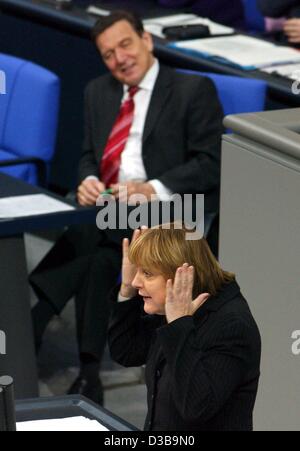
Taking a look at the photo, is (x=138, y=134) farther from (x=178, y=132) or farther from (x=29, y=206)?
(x=29, y=206)

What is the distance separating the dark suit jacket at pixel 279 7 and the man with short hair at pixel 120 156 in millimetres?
1336

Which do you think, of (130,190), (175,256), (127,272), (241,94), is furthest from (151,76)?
(175,256)

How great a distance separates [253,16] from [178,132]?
2125 millimetres

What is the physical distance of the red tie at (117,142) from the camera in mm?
4471

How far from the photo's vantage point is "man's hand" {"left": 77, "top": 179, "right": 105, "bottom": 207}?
4160 millimetres

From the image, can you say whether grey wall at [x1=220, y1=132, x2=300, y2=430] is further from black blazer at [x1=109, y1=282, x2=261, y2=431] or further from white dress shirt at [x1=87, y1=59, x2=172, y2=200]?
white dress shirt at [x1=87, y1=59, x2=172, y2=200]

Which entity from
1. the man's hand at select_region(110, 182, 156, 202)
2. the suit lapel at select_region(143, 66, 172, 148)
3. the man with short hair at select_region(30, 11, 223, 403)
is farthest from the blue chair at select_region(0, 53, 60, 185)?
the man's hand at select_region(110, 182, 156, 202)

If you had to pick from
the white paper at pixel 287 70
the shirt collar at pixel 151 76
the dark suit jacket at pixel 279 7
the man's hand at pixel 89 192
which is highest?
the dark suit jacket at pixel 279 7

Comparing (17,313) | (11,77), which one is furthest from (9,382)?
(11,77)

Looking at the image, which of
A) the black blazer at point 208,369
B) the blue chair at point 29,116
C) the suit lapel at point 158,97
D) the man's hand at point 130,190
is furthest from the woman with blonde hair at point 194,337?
the blue chair at point 29,116

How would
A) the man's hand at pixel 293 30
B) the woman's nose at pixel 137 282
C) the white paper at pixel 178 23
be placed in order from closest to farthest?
the woman's nose at pixel 137 282
the man's hand at pixel 293 30
the white paper at pixel 178 23

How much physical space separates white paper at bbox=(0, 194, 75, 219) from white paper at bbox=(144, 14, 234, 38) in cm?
177

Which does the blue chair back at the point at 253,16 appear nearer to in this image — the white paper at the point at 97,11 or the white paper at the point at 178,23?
the white paper at the point at 178,23

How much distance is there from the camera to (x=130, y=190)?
4168 millimetres
